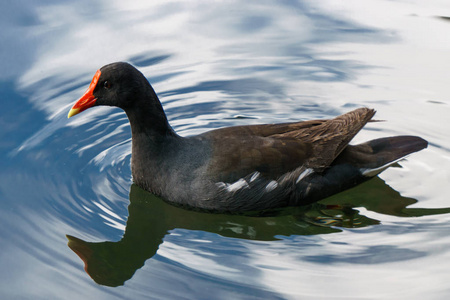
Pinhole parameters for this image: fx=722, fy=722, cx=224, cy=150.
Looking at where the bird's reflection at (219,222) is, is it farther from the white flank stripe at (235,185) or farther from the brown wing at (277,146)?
the brown wing at (277,146)

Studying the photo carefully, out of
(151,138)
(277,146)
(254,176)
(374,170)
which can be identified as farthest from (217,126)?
(374,170)

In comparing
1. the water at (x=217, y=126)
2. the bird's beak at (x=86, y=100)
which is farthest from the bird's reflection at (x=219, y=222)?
the bird's beak at (x=86, y=100)

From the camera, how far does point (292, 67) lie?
27.7 ft

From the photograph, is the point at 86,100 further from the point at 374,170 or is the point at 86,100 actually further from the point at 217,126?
the point at 374,170

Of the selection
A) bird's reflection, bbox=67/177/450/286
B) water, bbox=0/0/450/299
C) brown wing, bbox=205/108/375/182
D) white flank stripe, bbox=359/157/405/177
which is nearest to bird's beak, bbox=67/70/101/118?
water, bbox=0/0/450/299

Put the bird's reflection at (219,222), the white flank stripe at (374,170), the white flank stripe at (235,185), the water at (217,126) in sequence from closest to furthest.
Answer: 1. the water at (217,126)
2. the bird's reflection at (219,222)
3. the white flank stripe at (235,185)
4. the white flank stripe at (374,170)

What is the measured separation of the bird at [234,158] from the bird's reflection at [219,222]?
0.30 ft

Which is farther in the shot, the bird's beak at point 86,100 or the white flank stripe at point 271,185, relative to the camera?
the bird's beak at point 86,100

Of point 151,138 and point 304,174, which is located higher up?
point 151,138

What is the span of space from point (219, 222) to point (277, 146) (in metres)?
0.80

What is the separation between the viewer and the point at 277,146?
6.02m

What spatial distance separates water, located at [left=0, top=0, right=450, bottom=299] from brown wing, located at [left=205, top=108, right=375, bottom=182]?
1.35 ft

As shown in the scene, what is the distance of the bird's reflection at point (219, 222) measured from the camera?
217 inches

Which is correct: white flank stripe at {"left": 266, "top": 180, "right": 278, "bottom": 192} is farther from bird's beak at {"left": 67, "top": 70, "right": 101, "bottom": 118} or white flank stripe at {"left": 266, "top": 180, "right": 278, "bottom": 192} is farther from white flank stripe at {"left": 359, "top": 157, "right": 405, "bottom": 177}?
bird's beak at {"left": 67, "top": 70, "right": 101, "bottom": 118}
